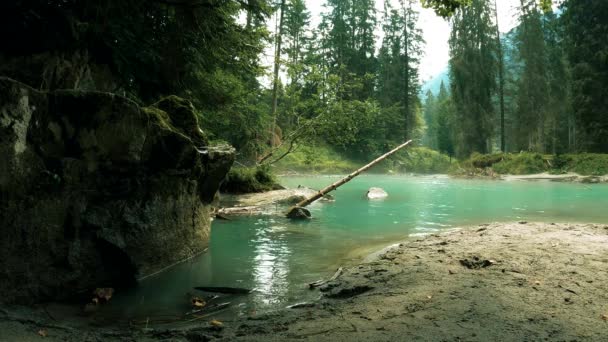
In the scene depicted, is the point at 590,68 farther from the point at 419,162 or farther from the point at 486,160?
the point at 419,162

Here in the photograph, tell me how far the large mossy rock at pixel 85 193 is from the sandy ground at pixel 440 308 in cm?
66

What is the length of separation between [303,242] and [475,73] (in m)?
40.1

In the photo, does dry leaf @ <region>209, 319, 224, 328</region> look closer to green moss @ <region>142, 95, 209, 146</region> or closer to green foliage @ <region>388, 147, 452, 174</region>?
green moss @ <region>142, 95, 209, 146</region>

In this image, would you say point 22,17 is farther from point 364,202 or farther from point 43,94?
point 364,202

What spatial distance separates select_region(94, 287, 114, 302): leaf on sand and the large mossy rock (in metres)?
0.20

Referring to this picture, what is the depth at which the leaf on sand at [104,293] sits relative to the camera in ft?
15.0

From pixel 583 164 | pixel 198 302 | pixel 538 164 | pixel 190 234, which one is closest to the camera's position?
pixel 198 302

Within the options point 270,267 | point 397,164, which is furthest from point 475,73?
point 270,267

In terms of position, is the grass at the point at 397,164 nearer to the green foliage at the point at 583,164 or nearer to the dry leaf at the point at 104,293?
the green foliage at the point at 583,164

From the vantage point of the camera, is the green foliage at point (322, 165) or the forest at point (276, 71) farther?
the green foliage at point (322, 165)

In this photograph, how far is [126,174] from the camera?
5.35 metres

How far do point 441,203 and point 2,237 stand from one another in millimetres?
15097

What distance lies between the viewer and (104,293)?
182 inches

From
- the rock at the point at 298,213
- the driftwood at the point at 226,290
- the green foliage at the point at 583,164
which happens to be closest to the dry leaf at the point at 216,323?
the driftwood at the point at 226,290
